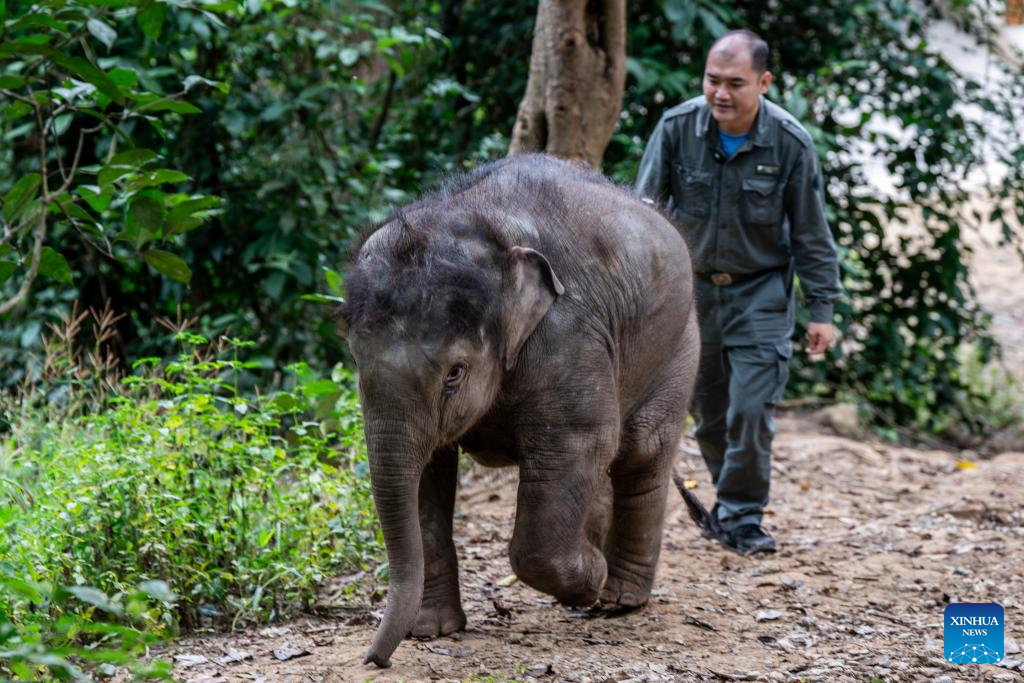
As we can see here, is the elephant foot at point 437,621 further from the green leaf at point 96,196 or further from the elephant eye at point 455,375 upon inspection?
the green leaf at point 96,196

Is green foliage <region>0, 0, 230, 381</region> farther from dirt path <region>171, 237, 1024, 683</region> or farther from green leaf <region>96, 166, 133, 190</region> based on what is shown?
dirt path <region>171, 237, 1024, 683</region>

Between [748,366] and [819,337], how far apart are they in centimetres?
39

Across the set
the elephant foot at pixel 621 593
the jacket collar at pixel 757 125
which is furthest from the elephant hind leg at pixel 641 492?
the jacket collar at pixel 757 125

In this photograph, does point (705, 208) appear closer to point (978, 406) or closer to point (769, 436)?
point (769, 436)

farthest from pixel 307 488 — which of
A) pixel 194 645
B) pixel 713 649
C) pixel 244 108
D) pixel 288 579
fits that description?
pixel 244 108

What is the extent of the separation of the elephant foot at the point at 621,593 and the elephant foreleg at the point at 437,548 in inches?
30.2

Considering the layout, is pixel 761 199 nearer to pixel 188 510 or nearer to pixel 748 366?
pixel 748 366

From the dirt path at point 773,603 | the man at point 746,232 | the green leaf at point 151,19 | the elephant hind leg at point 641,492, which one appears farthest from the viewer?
the man at point 746,232

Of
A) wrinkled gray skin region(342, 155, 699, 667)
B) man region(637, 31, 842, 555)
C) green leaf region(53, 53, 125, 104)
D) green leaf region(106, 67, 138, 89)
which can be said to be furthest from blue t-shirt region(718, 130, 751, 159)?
green leaf region(53, 53, 125, 104)

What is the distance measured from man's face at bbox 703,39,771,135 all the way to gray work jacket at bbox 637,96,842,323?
0.48ft

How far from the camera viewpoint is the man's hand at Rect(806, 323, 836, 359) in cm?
611

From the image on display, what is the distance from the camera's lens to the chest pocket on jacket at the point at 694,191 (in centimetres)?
603

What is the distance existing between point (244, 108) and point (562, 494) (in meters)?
4.85

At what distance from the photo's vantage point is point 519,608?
16.8 feet
